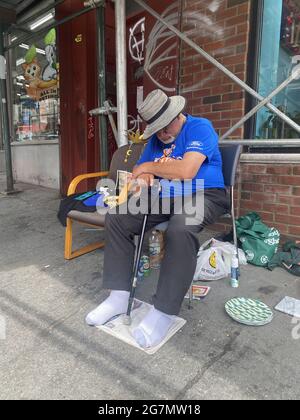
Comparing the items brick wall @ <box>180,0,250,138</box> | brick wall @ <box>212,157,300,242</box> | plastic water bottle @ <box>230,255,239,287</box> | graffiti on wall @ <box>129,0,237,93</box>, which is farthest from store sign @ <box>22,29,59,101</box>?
plastic water bottle @ <box>230,255,239,287</box>

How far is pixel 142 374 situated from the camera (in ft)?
Answer: 4.77

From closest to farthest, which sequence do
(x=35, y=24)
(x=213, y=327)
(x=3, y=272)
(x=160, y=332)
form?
(x=160, y=332), (x=213, y=327), (x=3, y=272), (x=35, y=24)

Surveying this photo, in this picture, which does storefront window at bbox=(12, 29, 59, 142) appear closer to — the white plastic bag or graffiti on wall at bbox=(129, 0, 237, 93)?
graffiti on wall at bbox=(129, 0, 237, 93)

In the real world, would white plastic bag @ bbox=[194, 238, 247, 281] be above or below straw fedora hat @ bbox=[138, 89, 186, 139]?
below

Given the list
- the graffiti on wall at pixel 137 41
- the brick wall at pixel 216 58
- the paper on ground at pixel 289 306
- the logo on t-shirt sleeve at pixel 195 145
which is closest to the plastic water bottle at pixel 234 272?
the paper on ground at pixel 289 306

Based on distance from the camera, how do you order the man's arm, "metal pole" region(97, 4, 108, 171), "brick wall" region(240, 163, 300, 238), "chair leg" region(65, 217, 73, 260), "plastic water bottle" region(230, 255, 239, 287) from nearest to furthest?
the man's arm, "plastic water bottle" region(230, 255, 239, 287), "chair leg" region(65, 217, 73, 260), "brick wall" region(240, 163, 300, 238), "metal pole" region(97, 4, 108, 171)

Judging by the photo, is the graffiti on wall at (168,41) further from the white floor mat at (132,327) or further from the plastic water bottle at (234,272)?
the white floor mat at (132,327)

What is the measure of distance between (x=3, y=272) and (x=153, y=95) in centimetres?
175

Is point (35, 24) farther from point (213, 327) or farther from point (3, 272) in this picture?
point (213, 327)

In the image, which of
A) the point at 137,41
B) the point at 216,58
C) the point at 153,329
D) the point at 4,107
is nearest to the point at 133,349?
the point at 153,329

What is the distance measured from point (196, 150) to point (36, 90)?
18.5 ft

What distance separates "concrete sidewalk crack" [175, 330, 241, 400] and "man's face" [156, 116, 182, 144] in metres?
1.19

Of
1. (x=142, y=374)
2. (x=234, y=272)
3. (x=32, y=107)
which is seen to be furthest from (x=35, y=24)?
(x=142, y=374)

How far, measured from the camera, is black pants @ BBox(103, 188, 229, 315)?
165cm
